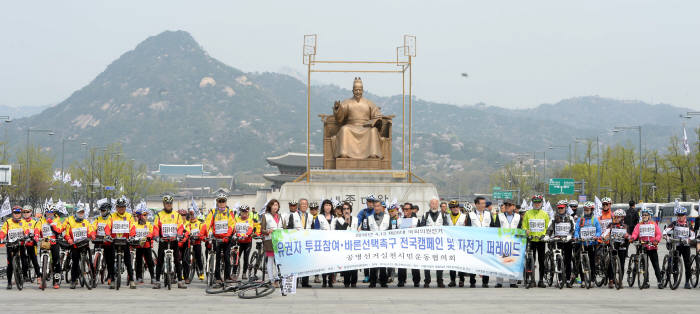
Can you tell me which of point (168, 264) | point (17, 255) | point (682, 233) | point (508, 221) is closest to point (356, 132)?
point (508, 221)

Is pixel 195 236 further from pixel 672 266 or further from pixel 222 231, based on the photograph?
pixel 672 266

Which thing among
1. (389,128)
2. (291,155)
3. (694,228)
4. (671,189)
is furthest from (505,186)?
(694,228)

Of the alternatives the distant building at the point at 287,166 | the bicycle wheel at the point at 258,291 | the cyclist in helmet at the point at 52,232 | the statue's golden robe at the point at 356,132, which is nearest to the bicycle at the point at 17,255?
the cyclist in helmet at the point at 52,232

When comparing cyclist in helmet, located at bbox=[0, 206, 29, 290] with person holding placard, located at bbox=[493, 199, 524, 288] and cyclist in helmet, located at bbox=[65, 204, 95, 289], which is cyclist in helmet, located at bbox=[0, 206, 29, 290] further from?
person holding placard, located at bbox=[493, 199, 524, 288]

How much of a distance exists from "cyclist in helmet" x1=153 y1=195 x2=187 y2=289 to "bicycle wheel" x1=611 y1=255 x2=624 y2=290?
26.3ft

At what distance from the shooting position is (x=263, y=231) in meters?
16.8

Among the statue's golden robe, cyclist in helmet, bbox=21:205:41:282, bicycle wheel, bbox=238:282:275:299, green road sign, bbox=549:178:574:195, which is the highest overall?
the statue's golden robe

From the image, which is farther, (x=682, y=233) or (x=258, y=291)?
(x=682, y=233)

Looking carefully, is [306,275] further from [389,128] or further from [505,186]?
[505,186]

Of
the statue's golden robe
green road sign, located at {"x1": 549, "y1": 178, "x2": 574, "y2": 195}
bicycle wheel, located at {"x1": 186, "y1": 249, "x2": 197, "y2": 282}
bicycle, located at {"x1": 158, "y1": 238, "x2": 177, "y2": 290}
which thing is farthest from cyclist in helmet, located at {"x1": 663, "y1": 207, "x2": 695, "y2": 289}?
green road sign, located at {"x1": 549, "y1": 178, "x2": 574, "y2": 195}

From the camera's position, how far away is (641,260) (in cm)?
1722

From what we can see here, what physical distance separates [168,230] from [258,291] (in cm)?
240

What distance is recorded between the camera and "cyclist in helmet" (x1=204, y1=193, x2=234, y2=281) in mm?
17266

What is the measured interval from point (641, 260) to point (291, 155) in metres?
128
